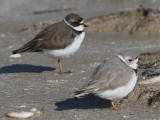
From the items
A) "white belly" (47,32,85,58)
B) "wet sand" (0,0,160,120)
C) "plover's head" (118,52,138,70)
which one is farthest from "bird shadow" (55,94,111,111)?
"white belly" (47,32,85,58)

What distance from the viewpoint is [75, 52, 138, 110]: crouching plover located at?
6016 millimetres

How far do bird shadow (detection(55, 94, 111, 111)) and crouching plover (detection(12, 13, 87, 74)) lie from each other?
170 centimetres

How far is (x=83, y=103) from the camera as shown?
6.67m

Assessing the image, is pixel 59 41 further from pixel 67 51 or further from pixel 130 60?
pixel 130 60

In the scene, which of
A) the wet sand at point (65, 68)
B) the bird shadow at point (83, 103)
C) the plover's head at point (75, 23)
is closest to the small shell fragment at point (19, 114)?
the wet sand at point (65, 68)

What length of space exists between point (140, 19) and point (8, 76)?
12.8ft

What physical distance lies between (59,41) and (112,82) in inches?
106

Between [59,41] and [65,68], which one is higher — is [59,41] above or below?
above

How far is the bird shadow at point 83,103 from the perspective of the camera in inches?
255

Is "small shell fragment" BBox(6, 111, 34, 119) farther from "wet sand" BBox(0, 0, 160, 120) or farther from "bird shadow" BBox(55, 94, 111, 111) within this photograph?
"bird shadow" BBox(55, 94, 111, 111)

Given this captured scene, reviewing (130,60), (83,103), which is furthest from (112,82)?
(83,103)

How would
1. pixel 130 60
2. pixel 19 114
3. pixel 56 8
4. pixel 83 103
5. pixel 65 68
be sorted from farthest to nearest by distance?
pixel 56 8 < pixel 65 68 < pixel 83 103 < pixel 130 60 < pixel 19 114

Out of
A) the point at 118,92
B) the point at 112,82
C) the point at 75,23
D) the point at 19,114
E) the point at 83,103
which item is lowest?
the point at 83,103

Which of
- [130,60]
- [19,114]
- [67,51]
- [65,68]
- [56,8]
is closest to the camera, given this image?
[19,114]
